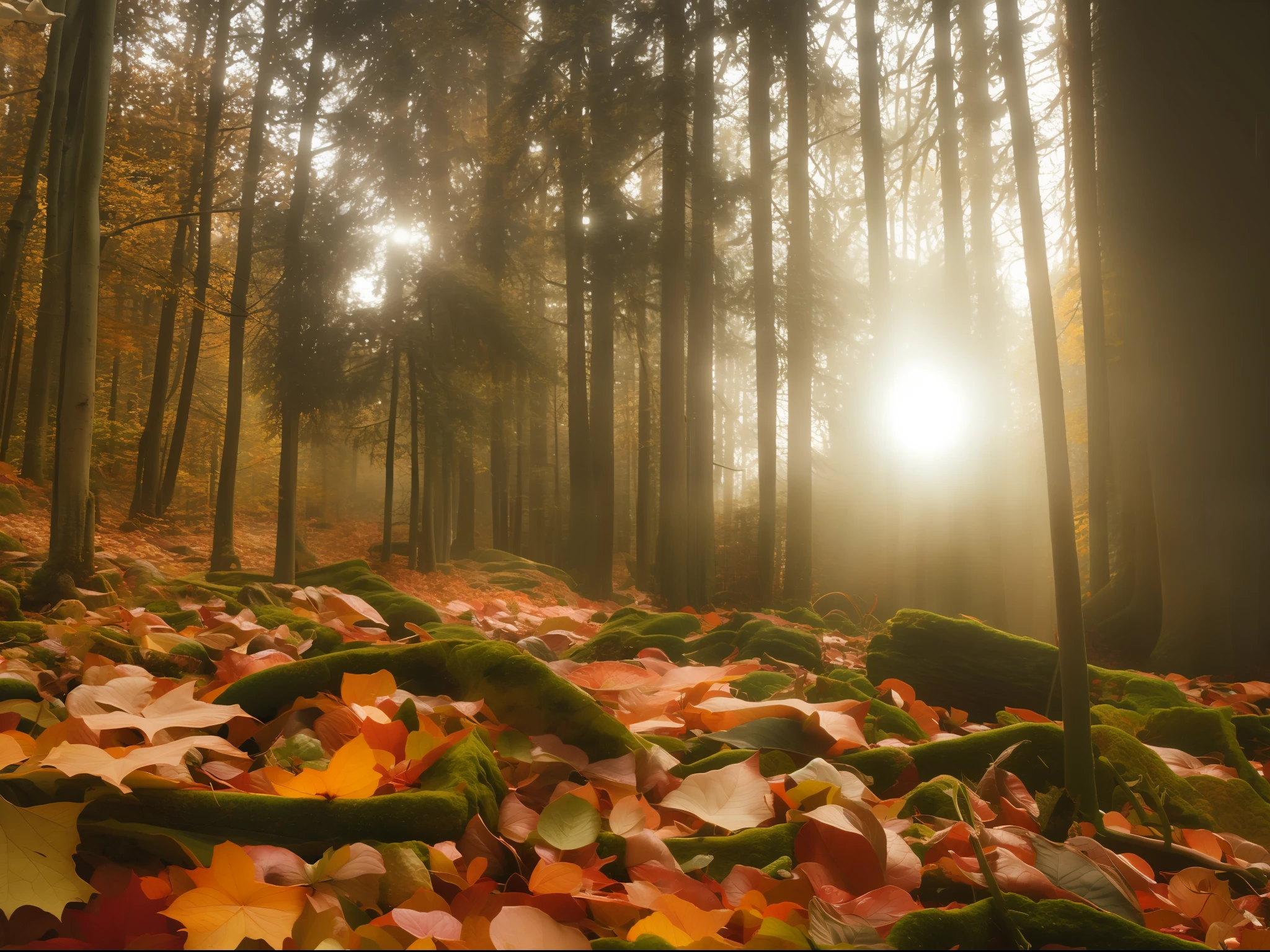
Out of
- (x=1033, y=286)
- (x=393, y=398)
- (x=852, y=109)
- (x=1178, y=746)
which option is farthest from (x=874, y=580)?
(x=1033, y=286)

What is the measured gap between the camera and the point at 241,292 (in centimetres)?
869

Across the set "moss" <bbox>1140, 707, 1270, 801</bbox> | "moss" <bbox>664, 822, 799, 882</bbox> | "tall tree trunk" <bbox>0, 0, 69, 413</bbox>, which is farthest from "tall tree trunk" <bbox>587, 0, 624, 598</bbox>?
"moss" <bbox>664, 822, 799, 882</bbox>

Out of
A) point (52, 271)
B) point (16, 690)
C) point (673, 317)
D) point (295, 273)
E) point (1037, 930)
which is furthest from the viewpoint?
point (295, 273)

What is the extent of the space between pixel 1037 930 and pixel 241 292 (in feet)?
32.6

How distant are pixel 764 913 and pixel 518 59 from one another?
13644 millimetres

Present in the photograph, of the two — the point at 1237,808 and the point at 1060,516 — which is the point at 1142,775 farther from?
the point at 1060,516

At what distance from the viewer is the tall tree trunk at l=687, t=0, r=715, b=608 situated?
835 cm

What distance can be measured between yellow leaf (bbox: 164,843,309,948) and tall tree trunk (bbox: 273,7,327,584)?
27.2 feet

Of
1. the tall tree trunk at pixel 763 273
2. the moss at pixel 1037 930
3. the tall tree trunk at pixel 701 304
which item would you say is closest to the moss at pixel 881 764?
the moss at pixel 1037 930

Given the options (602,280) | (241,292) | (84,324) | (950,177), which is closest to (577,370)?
(602,280)

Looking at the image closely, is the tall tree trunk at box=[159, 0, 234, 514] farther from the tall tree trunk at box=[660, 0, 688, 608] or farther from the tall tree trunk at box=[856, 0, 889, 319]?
the tall tree trunk at box=[856, 0, 889, 319]

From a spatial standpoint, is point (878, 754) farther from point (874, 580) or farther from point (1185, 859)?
point (874, 580)

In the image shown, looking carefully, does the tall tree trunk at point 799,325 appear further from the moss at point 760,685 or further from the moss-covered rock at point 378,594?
the moss at point 760,685

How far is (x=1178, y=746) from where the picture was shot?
5.89 feet
